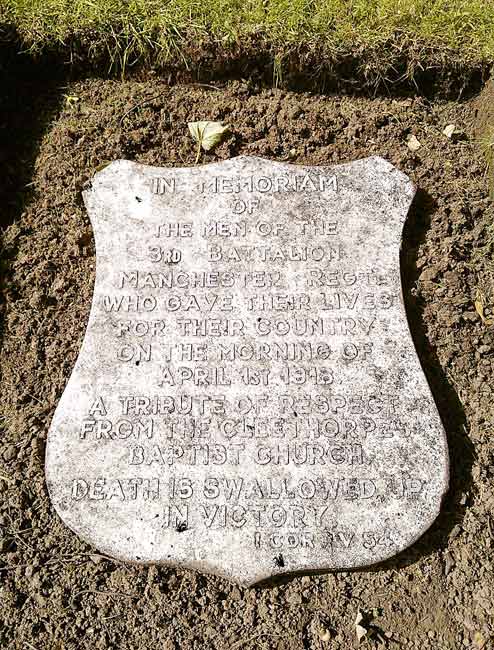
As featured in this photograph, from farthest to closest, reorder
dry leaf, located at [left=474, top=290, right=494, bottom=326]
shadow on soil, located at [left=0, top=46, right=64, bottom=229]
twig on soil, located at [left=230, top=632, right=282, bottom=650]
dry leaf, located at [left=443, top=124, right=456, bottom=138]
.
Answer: dry leaf, located at [left=443, top=124, right=456, bottom=138] < shadow on soil, located at [left=0, top=46, right=64, bottom=229] < dry leaf, located at [left=474, top=290, right=494, bottom=326] < twig on soil, located at [left=230, top=632, right=282, bottom=650]

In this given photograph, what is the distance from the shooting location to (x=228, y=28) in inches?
119

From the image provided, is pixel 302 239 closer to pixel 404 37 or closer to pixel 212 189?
pixel 212 189

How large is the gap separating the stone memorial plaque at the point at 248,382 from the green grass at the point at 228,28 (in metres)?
0.80

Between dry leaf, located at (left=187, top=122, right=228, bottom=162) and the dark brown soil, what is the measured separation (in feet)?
0.17

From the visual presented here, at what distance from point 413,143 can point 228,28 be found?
1.09 metres

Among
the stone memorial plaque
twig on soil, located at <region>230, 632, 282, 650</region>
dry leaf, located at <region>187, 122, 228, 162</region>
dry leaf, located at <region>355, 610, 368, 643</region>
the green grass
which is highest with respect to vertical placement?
the green grass

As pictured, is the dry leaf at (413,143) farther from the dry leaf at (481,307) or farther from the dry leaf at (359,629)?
the dry leaf at (359,629)

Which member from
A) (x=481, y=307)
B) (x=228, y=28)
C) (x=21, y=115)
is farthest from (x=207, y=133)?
(x=481, y=307)

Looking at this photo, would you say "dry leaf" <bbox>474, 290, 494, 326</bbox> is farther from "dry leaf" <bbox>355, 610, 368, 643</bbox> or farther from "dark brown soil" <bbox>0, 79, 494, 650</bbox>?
"dry leaf" <bbox>355, 610, 368, 643</bbox>

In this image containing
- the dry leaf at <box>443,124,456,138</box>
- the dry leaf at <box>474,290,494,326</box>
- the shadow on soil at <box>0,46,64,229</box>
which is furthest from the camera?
the dry leaf at <box>443,124,456,138</box>

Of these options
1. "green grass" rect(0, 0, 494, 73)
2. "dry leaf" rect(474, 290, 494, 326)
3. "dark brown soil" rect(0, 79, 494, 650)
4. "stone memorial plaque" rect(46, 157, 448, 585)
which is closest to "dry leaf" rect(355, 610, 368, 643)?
"dark brown soil" rect(0, 79, 494, 650)

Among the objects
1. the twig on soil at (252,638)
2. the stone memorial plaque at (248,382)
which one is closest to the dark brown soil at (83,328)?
the twig on soil at (252,638)

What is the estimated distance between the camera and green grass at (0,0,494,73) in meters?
3.02

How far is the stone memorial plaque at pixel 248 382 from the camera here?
206 centimetres
